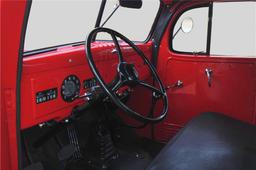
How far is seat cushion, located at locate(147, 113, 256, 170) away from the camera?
1430mm

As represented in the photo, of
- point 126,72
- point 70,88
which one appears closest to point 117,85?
point 126,72

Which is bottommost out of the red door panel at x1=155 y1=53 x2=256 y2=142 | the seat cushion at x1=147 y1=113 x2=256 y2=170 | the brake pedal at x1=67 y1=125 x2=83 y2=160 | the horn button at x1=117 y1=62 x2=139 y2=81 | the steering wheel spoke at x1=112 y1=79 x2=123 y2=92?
the brake pedal at x1=67 y1=125 x2=83 y2=160

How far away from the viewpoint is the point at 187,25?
2.40 metres

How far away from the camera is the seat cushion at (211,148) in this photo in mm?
1430

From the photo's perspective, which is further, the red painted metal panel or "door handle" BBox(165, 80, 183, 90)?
"door handle" BBox(165, 80, 183, 90)

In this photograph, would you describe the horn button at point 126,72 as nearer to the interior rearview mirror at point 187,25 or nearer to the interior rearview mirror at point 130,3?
the interior rearview mirror at point 130,3

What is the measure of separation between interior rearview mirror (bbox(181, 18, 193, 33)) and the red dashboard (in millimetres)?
735

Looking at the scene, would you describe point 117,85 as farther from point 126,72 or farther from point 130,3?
point 130,3

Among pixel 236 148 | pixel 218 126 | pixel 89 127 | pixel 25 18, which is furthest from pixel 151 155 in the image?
pixel 25 18

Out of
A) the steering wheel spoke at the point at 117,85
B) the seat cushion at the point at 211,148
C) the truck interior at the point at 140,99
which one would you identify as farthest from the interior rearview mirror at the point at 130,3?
the seat cushion at the point at 211,148

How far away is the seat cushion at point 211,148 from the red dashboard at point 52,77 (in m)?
0.58

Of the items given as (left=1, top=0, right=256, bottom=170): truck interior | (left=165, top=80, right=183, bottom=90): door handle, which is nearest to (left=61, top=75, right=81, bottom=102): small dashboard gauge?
(left=1, top=0, right=256, bottom=170): truck interior

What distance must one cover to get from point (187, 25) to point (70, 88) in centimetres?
118

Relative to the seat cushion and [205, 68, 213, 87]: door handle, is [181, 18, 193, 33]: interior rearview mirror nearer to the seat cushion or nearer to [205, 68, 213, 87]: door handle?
[205, 68, 213, 87]: door handle
